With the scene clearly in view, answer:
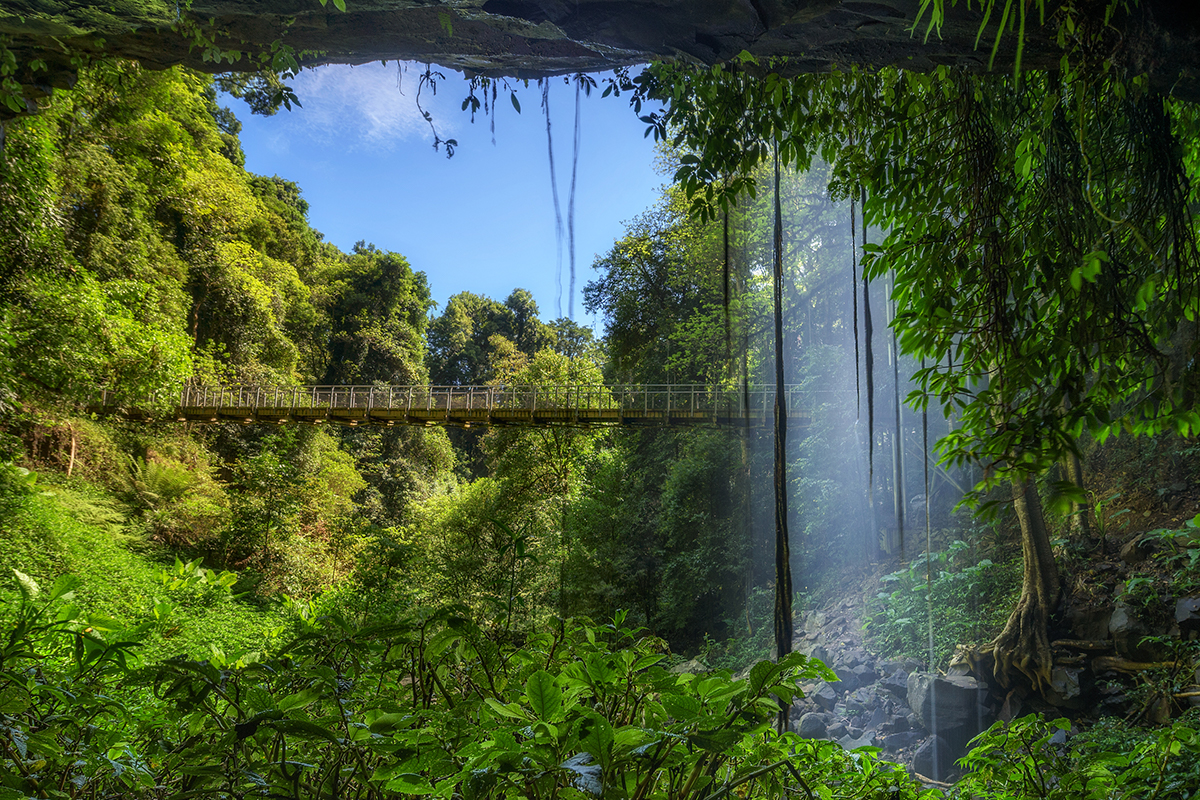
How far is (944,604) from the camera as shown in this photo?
3760 millimetres

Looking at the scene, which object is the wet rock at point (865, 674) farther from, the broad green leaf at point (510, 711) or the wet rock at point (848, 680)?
the broad green leaf at point (510, 711)

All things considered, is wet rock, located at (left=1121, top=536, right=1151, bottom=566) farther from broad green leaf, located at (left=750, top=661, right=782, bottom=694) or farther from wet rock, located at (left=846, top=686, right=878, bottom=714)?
broad green leaf, located at (left=750, top=661, right=782, bottom=694)

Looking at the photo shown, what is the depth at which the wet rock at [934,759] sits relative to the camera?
324 cm

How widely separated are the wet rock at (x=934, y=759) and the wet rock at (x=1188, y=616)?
4.66 feet

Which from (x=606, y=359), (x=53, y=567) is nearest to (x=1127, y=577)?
(x=606, y=359)

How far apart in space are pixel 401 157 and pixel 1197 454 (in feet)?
22.7

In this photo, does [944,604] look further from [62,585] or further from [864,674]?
[62,585]

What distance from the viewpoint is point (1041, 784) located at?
2.40ft

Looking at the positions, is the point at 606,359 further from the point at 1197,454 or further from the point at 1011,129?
the point at 1011,129

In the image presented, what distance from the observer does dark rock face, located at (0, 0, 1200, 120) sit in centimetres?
95

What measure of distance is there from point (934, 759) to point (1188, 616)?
1.57 meters

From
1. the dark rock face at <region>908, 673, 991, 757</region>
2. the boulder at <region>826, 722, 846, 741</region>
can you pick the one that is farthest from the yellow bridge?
the boulder at <region>826, 722, 846, 741</region>

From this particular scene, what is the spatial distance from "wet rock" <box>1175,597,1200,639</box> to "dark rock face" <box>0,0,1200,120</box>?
261cm

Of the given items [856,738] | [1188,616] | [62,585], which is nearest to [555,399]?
[856,738]
